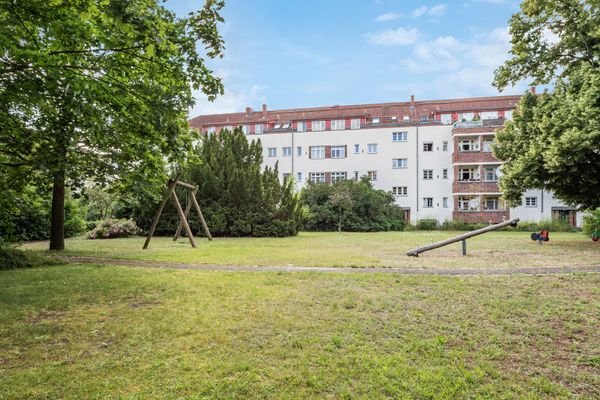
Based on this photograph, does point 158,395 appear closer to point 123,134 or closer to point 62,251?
point 123,134

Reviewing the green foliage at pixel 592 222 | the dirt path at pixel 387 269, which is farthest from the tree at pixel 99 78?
the green foliage at pixel 592 222

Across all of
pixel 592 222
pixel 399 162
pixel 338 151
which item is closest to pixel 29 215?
pixel 592 222

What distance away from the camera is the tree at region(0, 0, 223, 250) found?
21.7ft

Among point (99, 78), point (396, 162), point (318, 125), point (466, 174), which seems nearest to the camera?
point (99, 78)

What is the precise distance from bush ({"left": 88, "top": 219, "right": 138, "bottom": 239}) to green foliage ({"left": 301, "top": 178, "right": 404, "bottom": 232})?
1777 cm

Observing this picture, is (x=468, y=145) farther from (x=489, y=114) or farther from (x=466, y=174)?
(x=489, y=114)

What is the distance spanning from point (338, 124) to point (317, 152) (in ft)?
15.2

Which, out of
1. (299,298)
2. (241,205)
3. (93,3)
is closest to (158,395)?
(299,298)

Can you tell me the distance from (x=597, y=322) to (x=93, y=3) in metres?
8.48

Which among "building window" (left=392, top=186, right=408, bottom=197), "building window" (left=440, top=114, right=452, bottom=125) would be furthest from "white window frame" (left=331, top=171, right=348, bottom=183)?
"building window" (left=440, top=114, right=452, bottom=125)

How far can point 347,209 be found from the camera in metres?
42.4

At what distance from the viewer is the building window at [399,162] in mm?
51656

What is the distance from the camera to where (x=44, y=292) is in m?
8.04

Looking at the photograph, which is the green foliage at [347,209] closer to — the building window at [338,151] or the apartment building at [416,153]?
the apartment building at [416,153]
